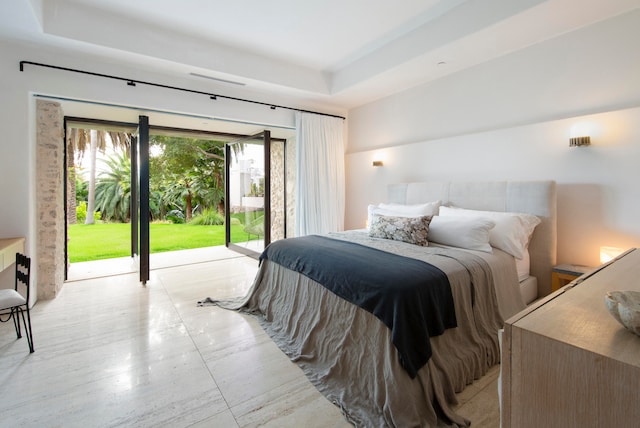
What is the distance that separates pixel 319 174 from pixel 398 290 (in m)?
3.47

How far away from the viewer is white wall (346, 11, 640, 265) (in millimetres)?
2463

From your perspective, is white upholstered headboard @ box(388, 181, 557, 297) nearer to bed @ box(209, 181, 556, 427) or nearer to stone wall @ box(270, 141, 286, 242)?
bed @ box(209, 181, 556, 427)

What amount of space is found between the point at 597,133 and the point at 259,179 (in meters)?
4.23

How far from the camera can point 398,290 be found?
1642mm

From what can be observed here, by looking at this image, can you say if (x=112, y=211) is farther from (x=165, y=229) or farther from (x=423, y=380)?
(x=423, y=380)

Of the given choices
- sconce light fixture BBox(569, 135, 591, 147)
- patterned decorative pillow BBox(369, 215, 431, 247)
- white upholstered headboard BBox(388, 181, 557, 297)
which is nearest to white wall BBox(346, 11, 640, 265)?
sconce light fixture BBox(569, 135, 591, 147)

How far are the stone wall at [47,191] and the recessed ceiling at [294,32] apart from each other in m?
0.80

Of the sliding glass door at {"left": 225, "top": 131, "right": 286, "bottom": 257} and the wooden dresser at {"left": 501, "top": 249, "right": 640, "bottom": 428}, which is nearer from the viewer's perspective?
the wooden dresser at {"left": 501, "top": 249, "right": 640, "bottom": 428}

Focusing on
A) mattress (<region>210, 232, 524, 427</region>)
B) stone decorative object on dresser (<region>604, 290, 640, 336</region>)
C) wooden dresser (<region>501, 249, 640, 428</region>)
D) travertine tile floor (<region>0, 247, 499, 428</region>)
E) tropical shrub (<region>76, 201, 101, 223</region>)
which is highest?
tropical shrub (<region>76, 201, 101, 223</region>)

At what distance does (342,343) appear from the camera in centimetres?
192

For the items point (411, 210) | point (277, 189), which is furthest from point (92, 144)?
point (411, 210)

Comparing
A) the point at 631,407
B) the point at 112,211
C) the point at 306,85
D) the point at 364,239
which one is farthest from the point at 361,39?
the point at 112,211

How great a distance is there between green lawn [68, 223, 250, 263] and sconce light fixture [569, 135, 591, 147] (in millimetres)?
4828

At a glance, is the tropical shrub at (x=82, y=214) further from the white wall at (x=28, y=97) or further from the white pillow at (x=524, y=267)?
the white pillow at (x=524, y=267)
